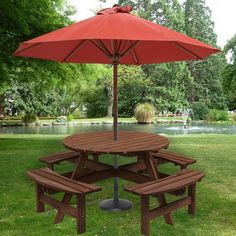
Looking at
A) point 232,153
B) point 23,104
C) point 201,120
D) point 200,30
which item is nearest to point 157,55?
point 232,153

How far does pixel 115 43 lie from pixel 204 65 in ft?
123

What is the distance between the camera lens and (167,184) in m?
4.30

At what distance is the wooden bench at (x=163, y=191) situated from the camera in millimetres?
4039

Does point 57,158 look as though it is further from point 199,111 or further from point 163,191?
point 199,111

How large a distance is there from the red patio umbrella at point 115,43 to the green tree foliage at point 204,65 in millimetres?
34583

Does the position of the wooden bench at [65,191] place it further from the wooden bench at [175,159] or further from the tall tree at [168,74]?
the tall tree at [168,74]

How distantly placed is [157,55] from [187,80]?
113 ft

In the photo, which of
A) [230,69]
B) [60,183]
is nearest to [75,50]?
[60,183]

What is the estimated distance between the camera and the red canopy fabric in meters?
3.92

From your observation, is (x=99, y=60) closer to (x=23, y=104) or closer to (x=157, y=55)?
(x=157, y=55)

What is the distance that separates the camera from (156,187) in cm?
417

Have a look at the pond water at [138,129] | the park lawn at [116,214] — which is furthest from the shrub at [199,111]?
the park lawn at [116,214]

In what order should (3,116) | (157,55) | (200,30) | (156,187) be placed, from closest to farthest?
(156,187) < (157,55) < (3,116) < (200,30)

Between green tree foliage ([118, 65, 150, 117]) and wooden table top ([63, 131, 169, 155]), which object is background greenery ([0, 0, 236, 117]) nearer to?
green tree foliage ([118, 65, 150, 117])
